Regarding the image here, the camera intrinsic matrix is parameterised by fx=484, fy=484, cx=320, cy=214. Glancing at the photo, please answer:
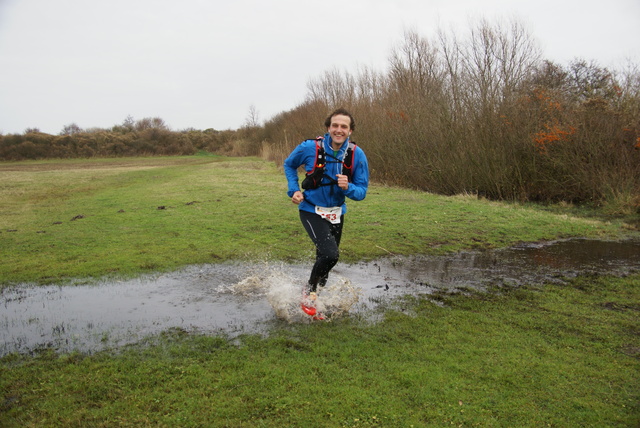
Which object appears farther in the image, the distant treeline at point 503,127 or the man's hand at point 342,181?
the distant treeline at point 503,127

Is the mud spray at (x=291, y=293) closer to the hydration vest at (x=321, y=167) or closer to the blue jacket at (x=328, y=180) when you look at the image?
the blue jacket at (x=328, y=180)

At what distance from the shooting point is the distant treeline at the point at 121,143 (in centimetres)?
5712

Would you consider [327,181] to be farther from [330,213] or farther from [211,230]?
[211,230]

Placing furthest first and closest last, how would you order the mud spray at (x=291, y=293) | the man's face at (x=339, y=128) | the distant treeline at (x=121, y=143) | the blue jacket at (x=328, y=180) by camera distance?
the distant treeline at (x=121, y=143) → the mud spray at (x=291, y=293) → the blue jacket at (x=328, y=180) → the man's face at (x=339, y=128)

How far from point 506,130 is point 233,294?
49.8 ft

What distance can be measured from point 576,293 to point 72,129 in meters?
86.8

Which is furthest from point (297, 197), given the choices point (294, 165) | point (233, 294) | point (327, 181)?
point (233, 294)

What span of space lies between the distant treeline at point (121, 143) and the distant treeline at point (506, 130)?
43.4 metres

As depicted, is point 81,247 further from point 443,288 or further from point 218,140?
point 218,140

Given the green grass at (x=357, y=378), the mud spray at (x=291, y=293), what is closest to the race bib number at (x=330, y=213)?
the mud spray at (x=291, y=293)

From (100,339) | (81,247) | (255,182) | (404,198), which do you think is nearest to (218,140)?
(255,182)

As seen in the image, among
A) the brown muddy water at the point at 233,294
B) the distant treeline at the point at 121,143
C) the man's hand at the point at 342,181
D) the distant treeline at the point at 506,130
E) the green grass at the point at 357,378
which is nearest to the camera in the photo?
the green grass at the point at 357,378

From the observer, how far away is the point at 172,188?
2069 centimetres

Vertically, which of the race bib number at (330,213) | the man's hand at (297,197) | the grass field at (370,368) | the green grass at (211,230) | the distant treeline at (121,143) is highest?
the distant treeline at (121,143)
